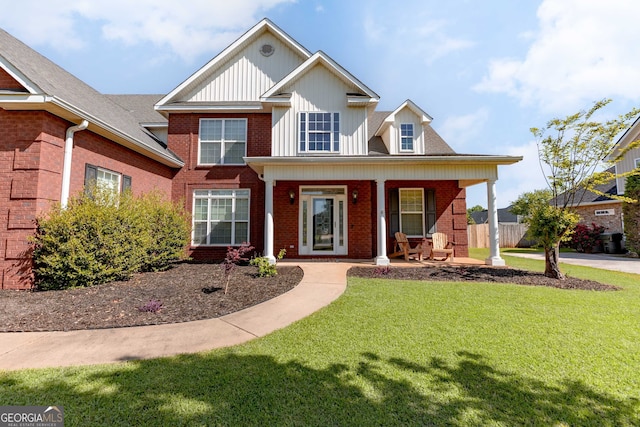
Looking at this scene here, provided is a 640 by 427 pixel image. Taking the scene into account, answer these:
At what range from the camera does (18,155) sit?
21.1ft

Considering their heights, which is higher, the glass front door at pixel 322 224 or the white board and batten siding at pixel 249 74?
the white board and batten siding at pixel 249 74

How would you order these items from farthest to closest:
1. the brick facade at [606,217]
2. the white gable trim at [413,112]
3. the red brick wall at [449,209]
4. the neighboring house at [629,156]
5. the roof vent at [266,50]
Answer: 1. the brick facade at [606,217]
2. the neighboring house at [629,156]
3. the roof vent at [266,50]
4. the red brick wall at [449,209]
5. the white gable trim at [413,112]

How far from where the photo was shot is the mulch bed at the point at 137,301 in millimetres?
4504

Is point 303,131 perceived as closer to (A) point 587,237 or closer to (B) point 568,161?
(B) point 568,161

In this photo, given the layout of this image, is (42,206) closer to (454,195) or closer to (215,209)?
(215,209)

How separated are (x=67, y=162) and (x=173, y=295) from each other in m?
4.50

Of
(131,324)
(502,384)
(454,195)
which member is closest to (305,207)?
(454,195)

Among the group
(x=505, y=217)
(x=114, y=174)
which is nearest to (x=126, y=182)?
(x=114, y=174)

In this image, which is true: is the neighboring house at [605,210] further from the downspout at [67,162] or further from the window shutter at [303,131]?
the downspout at [67,162]

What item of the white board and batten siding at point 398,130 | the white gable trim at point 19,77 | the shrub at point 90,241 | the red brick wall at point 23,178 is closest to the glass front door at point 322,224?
the white board and batten siding at point 398,130

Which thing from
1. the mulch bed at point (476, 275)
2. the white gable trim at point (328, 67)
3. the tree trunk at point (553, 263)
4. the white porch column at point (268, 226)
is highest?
the white gable trim at point (328, 67)

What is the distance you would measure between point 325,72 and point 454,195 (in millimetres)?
7412

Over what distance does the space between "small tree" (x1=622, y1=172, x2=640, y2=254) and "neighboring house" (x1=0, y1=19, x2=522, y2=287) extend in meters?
9.97

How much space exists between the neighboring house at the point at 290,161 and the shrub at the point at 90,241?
2.16 m
